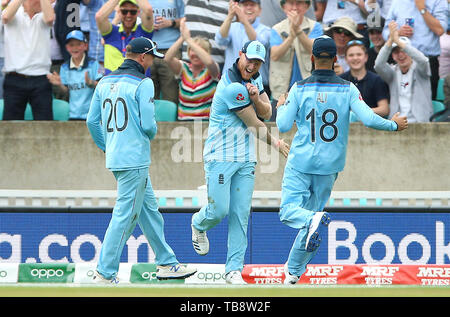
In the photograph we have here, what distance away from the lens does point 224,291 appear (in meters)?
4.83

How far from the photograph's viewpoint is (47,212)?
932cm

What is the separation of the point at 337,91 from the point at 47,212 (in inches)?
136

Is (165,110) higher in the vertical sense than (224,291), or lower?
higher

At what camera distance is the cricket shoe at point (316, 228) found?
24.1ft

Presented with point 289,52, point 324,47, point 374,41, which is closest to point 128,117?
point 324,47

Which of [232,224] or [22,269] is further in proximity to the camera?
[22,269]

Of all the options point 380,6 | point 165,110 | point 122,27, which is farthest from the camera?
point 380,6

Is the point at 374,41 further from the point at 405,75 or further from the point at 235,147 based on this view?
the point at 235,147

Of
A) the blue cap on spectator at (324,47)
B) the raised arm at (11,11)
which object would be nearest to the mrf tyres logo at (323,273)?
the blue cap on spectator at (324,47)

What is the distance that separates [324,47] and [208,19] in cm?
377
